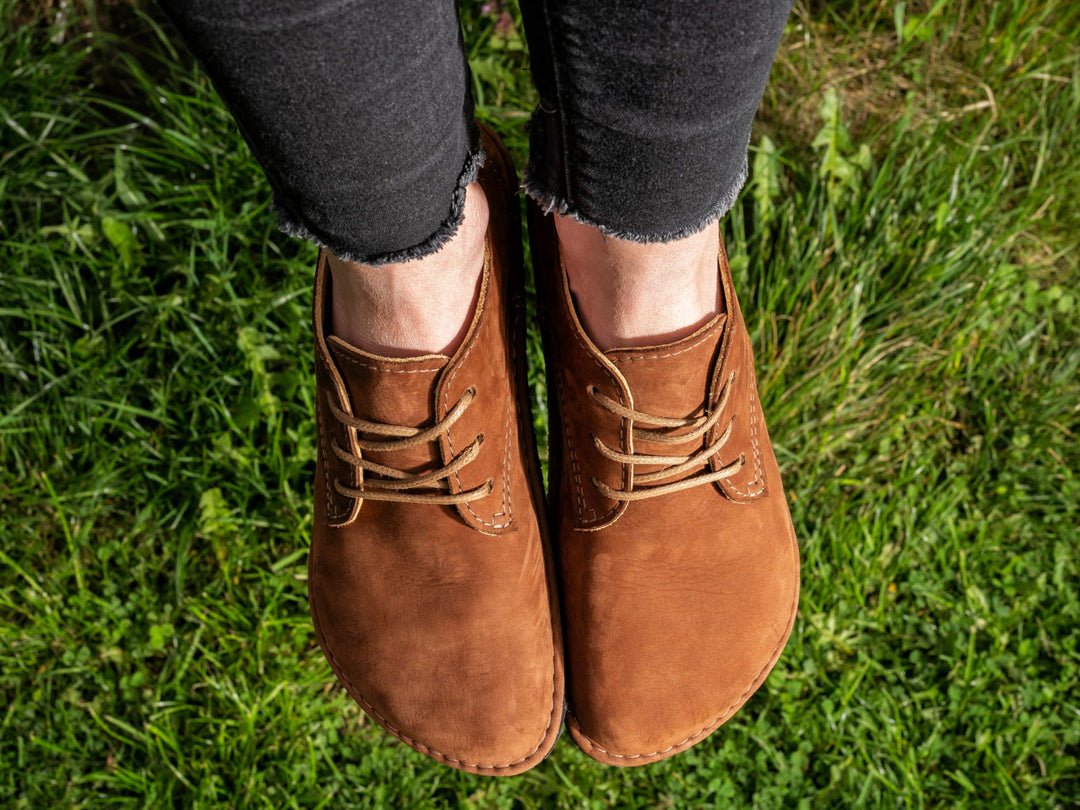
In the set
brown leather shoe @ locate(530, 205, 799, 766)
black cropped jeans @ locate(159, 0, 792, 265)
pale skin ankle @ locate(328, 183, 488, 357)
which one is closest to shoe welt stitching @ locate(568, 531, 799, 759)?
brown leather shoe @ locate(530, 205, 799, 766)

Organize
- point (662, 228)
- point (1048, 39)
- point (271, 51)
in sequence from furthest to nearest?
point (1048, 39)
point (662, 228)
point (271, 51)

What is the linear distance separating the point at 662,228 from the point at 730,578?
0.66 m

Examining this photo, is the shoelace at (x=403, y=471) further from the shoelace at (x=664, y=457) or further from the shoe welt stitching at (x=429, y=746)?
the shoe welt stitching at (x=429, y=746)

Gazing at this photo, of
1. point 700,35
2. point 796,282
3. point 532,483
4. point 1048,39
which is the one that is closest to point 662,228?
point 700,35

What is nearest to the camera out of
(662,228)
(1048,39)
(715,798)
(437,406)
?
(662,228)

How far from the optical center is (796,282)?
1.90 meters

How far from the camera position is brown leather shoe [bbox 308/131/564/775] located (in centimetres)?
127

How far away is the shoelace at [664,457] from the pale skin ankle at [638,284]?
0.11 metres

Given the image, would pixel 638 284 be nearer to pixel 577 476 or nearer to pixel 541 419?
pixel 577 476

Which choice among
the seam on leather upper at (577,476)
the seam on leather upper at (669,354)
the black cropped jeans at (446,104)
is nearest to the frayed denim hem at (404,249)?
the black cropped jeans at (446,104)

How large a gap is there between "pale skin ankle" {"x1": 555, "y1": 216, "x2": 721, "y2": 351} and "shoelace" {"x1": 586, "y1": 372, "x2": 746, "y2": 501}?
106 mm

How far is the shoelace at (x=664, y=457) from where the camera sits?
4.18ft

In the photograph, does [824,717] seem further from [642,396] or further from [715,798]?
[642,396]

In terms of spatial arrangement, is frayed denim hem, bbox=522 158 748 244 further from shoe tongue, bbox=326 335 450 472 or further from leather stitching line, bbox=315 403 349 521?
leather stitching line, bbox=315 403 349 521
